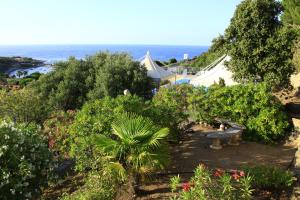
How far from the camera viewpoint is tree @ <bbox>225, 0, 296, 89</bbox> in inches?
531

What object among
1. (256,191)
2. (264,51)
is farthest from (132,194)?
(264,51)

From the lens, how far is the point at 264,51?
13.7 m

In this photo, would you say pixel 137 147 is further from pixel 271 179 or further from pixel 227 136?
pixel 227 136

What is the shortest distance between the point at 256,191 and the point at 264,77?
835cm

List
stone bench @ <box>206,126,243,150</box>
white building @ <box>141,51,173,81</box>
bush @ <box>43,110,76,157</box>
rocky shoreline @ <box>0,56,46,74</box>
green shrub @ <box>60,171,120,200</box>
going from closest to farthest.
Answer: green shrub @ <box>60,171,120,200</box>, bush @ <box>43,110,76,157</box>, stone bench @ <box>206,126,243,150</box>, white building @ <box>141,51,173,81</box>, rocky shoreline @ <box>0,56,46,74</box>

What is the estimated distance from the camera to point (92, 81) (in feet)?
72.8

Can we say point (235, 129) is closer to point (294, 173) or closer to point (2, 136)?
point (294, 173)

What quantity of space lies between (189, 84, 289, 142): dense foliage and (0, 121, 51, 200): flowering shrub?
5512mm

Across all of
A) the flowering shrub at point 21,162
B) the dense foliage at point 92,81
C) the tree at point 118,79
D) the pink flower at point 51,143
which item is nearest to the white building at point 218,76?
the tree at point 118,79

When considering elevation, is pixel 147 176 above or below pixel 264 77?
below

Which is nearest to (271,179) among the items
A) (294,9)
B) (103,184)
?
(103,184)

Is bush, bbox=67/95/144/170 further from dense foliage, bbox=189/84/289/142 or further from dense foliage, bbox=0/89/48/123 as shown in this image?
dense foliage, bbox=0/89/48/123

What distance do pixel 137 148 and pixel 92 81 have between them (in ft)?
53.9

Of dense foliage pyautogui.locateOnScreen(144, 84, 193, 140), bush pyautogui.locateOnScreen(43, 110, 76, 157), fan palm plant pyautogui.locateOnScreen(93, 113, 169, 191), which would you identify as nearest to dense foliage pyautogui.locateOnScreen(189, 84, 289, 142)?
dense foliage pyautogui.locateOnScreen(144, 84, 193, 140)
